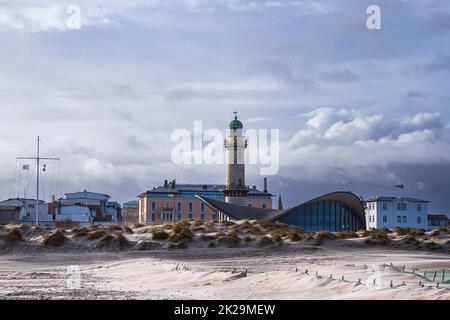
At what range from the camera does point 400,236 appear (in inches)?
2331

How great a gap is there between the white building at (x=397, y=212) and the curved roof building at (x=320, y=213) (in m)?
36.4

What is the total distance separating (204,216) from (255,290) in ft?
364

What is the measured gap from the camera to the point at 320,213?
87688 mm

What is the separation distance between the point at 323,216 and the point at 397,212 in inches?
1713

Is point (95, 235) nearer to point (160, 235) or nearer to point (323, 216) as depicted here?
point (160, 235)

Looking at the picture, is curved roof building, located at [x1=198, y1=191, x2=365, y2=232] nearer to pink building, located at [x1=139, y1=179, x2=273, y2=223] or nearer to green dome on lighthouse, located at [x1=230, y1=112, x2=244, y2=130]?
green dome on lighthouse, located at [x1=230, y1=112, x2=244, y2=130]

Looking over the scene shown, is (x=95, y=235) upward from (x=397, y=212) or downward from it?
downward

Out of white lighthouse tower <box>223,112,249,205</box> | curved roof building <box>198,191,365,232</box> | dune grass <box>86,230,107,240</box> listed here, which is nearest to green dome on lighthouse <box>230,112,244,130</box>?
white lighthouse tower <box>223,112,249,205</box>

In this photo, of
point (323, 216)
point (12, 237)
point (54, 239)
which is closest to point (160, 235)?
point (54, 239)

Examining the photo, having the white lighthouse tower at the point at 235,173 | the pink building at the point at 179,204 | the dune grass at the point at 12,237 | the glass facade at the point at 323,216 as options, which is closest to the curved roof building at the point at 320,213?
the glass facade at the point at 323,216

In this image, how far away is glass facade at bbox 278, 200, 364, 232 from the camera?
86.2m

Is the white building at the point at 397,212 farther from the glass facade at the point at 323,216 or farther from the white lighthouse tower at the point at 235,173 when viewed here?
the glass facade at the point at 323,216

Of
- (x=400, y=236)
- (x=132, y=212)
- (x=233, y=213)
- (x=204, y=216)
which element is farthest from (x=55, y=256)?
(x=132, y=212)
